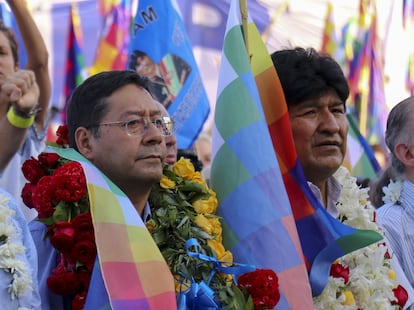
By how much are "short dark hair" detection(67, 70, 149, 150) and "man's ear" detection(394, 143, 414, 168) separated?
1755mm

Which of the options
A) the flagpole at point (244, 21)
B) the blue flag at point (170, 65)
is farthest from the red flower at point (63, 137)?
the blue flag at point (170, 65)

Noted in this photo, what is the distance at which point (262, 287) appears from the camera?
3.15 meters

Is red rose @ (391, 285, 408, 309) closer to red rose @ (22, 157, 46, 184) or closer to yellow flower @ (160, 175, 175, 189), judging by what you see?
yellow flower @ (160, 175, 175, 189)

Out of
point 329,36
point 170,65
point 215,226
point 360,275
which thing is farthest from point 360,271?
point 329,36

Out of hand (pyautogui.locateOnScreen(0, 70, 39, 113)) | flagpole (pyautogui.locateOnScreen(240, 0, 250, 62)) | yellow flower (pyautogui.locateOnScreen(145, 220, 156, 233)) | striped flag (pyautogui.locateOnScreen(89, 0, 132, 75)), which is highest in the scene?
flagpole (pyautogui.locateOnScreen(240, 0, 250, 62))

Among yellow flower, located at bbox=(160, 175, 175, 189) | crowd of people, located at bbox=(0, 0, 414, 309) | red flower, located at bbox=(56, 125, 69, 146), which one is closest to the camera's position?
crowd of people, located at bbox=(0, 0, 414, 309)

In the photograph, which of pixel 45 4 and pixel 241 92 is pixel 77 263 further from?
pixel 45 4

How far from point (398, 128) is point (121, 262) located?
7.87ft

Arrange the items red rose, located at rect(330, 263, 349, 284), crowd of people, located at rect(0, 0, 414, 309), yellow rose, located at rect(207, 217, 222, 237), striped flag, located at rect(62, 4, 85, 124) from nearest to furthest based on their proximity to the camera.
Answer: crowd of people, located at rect(0, 0, 414, 309) → yellow rose, located at rect(207, 217, 222, 237) → red rose, located at rect(330, 263, 349, 284) → striped flag, located at rect(62, 4, 85, 124)

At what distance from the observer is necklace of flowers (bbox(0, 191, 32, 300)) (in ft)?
9.21

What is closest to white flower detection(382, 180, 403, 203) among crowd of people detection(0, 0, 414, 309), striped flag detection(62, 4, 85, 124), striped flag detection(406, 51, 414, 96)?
crowd of people detection(0, 0, 414, 309)

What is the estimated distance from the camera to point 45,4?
1086cm

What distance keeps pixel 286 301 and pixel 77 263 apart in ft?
2.84

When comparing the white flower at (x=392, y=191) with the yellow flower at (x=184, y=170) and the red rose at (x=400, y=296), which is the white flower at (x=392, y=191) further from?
the yellow flower at (x=184, y=170)
